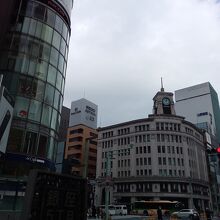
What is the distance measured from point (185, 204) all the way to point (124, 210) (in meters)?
21.1

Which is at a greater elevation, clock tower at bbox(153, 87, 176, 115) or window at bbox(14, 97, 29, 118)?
clock tower at bbox(153, 87, 176, 115)

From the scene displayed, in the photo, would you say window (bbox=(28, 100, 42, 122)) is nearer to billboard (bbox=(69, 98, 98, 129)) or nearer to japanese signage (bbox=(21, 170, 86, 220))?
japanese signage (bbox=(21, 170, 86, 220))

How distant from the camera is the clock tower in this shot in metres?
79.5

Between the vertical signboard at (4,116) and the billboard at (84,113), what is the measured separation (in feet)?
211

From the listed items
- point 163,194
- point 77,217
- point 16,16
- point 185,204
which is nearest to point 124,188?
point 163,194

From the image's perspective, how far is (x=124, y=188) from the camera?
2862 inches

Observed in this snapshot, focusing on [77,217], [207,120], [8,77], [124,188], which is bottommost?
[77,217]

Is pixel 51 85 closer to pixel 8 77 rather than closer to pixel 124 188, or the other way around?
pixel 8 77

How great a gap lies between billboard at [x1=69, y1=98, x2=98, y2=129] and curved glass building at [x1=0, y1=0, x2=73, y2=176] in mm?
56935

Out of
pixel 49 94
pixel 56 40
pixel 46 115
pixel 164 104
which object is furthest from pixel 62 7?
pixel 164 104

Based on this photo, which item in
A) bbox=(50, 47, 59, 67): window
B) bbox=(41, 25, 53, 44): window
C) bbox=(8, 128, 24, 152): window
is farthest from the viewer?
bbox=(50, 47, 59, 67): window

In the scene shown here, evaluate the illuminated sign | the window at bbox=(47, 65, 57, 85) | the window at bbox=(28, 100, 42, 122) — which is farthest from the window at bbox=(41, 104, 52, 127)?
the illuminated sign

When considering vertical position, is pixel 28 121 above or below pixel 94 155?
below

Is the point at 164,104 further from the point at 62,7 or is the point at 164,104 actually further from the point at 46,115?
the point at 46,115
